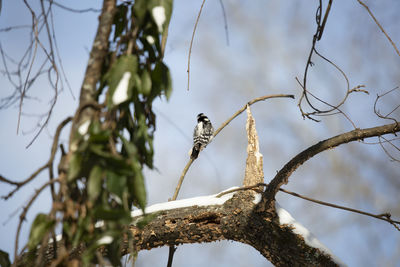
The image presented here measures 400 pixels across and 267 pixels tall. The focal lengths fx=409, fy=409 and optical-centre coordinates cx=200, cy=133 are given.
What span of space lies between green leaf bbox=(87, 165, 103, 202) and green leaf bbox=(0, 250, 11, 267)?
0.45m

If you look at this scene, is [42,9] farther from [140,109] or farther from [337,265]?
[337,265]

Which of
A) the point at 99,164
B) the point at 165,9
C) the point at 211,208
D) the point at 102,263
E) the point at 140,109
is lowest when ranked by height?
the point at 102,263

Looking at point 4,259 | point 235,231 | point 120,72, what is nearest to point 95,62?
point 120,72

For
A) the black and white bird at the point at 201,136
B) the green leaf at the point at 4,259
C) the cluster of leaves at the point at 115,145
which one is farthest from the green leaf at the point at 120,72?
the black and white bird at the point at 201,136

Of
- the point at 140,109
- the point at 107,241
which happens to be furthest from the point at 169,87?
the point at 107,241

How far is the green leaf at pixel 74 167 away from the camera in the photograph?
2.71 feet

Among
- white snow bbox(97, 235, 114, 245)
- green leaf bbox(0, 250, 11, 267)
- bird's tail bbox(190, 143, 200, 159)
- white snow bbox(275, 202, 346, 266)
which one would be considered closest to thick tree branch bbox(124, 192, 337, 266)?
white snow bbox(275, 202, 346, 266)

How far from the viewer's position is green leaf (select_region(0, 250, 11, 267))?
109cm

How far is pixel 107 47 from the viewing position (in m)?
1.00

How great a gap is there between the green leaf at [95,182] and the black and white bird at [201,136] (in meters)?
3.32

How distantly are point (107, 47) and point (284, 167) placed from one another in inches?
52.9

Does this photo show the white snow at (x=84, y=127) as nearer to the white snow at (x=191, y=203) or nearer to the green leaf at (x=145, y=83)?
the green leaf at (x=145, y=83)

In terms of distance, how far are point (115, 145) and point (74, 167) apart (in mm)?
125

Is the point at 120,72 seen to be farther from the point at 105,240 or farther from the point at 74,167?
the point at 105,240
